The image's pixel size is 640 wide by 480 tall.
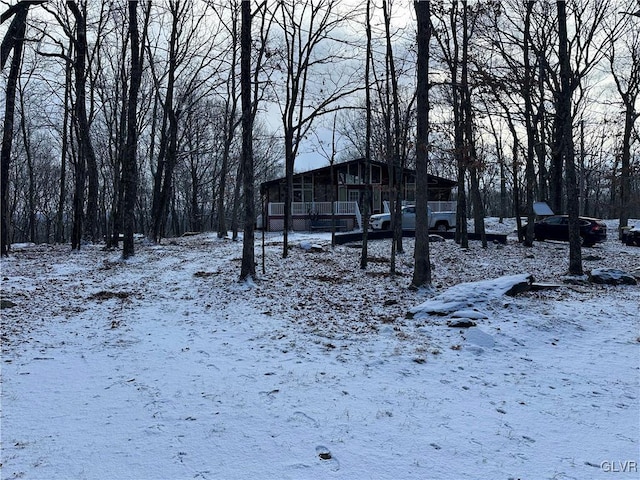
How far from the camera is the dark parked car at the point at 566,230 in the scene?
18578mm

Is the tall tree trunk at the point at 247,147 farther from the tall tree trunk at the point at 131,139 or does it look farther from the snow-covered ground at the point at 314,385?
the tall tree trunk at the point at 131,139

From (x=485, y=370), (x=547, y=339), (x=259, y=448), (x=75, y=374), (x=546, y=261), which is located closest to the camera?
(x=259, y=448)

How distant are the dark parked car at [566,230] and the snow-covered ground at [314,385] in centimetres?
1123

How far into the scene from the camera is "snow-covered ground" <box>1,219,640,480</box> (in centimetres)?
287

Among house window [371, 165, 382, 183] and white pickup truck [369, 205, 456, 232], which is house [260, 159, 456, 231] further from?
white pickup truck [369, 205, 456, 232]

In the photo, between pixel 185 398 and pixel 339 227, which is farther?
pixel 339 227

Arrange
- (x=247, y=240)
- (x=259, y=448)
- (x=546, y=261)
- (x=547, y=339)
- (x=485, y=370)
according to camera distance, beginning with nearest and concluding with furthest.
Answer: (x=259, y=448), (x=485, y=370), (x=547, y=339), (x=247, y=240), (x=546, y=261)

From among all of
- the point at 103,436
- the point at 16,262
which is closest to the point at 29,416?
the point at 103,436

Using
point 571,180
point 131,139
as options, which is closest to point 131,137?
point 131,139

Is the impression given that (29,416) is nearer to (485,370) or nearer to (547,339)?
(485,370)

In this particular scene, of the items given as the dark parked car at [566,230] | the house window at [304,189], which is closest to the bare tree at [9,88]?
the house window at [304,189]

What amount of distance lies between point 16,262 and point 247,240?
7.77 m

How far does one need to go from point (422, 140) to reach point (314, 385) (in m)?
6.16

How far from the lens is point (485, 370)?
4.66 metres
